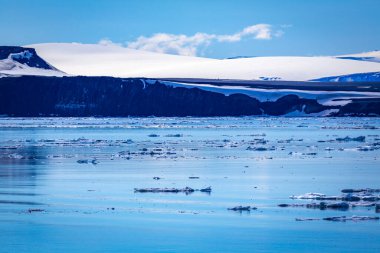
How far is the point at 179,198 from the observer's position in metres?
13.7

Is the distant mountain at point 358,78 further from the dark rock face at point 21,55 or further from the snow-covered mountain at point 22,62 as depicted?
→ the dark rock face at point 21,55

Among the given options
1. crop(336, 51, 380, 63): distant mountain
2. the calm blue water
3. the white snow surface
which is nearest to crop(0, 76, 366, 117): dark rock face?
the white snow surface

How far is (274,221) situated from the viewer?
11.5m

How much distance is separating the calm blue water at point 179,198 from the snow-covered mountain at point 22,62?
3705 cm

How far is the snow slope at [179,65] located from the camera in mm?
74250

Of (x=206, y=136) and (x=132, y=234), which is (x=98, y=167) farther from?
(x=206, y=136)

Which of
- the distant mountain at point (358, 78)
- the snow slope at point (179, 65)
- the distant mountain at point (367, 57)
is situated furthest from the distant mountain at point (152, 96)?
the distant mountain at point (367, 57)

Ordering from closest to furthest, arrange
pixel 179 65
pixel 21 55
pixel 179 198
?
1. pixel 179 198
2. pixel 21 55
3. pixel 179 65

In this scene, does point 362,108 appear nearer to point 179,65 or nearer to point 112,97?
point 112,97

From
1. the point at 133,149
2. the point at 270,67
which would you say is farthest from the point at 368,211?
the point at 270,67

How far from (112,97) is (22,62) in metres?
10.9

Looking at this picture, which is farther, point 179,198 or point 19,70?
point 19,70

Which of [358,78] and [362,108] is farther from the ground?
[358,78]

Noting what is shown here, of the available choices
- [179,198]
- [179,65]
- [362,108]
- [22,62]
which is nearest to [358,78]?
[179,65]
